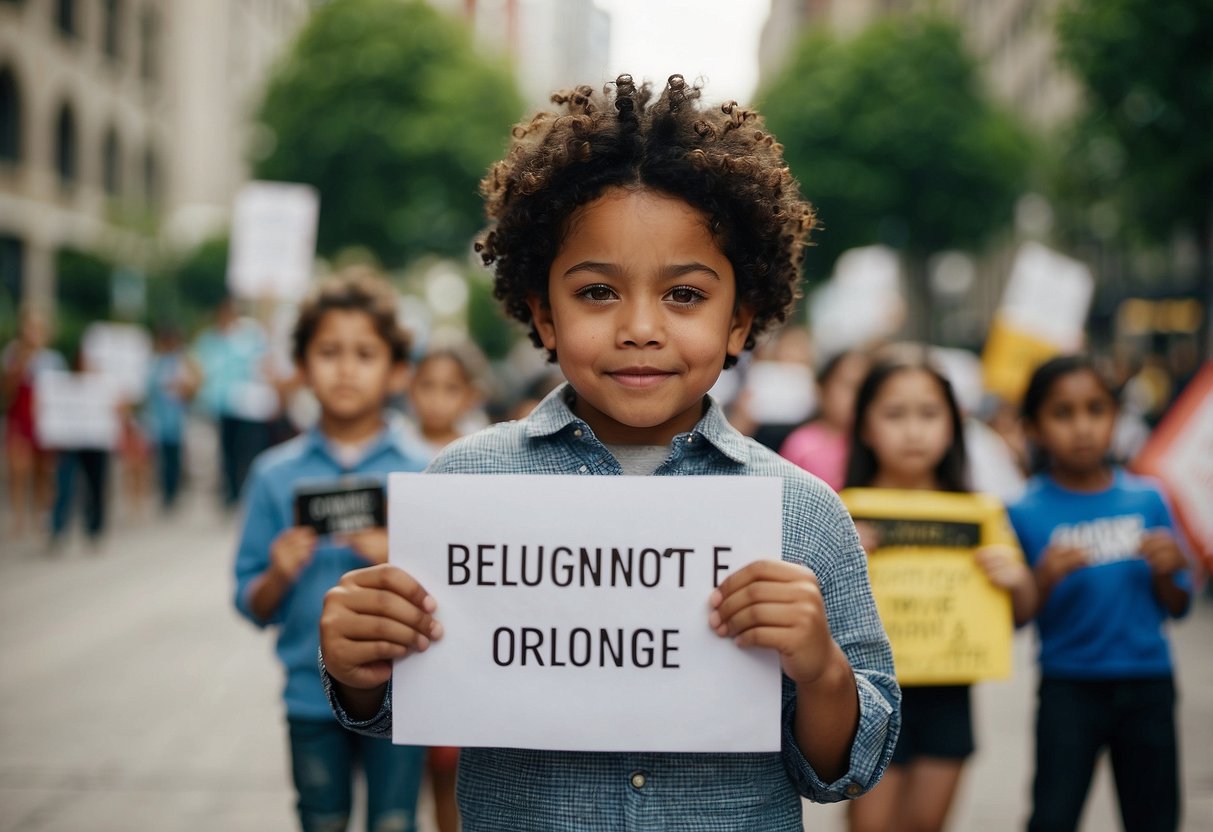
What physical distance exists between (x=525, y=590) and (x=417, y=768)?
5.37 ft

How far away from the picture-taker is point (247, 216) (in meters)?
11.6

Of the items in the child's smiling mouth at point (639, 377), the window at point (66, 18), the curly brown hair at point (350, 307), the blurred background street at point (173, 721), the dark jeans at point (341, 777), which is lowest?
the blurred background street at point (173, 721)

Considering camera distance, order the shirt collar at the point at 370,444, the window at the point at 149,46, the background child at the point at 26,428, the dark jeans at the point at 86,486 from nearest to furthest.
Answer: the shirt collar at the point at 370,444, the dark jeans at the point at 86,486, the background child at the point at 26,428, the window at the point at 149,46

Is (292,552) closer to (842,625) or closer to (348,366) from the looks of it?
(348,366)

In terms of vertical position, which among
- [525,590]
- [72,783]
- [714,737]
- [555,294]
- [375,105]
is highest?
[375,105]

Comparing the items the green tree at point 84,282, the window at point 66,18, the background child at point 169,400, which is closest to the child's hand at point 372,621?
the background child at point 169,400

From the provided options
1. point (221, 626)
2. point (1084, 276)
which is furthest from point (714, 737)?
point (1084, 276)

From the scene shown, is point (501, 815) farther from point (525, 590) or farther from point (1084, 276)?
point (1084, 276)

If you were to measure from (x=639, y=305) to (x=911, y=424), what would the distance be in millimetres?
2228

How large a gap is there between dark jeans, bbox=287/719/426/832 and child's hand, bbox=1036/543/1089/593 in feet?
5.65

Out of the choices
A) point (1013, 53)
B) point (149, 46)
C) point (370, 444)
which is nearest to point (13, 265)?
point (149, 46)

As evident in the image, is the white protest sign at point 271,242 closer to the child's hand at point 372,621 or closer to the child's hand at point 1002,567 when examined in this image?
the child's hand at point 1002,567

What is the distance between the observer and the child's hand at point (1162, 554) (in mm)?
3494

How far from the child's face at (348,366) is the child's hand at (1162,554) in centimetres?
216
